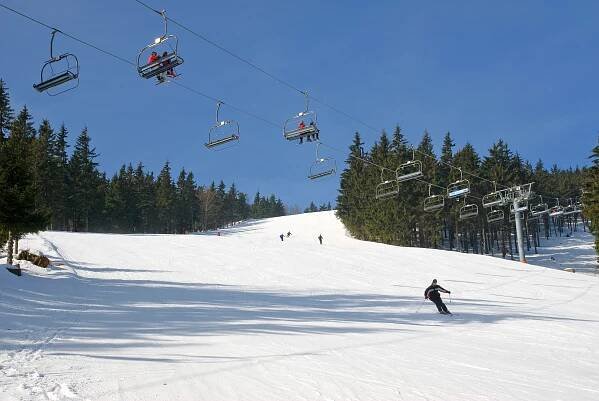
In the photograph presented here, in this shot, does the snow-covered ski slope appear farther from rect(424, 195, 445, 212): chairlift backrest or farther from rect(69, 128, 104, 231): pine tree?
rect(69, 128, 104, 231): pine tree

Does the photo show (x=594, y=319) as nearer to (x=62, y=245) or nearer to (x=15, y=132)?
(x=15, y=132)

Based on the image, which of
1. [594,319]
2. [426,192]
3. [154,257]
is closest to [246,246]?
[154,257]

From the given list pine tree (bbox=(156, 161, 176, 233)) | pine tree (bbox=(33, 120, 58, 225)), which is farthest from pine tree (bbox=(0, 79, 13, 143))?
pine tree (bbox=(156, 161, 176, 233))

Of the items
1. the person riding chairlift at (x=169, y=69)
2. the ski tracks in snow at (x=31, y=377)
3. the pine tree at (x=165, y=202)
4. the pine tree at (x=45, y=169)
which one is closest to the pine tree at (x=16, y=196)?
the person riding chairlift at (x=169, y=69)

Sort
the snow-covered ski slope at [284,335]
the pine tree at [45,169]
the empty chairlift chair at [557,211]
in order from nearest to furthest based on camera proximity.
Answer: the snow-covered ski slope at [284,335], the empty chairlift chair at [557,211], the pine tree at [45,169]

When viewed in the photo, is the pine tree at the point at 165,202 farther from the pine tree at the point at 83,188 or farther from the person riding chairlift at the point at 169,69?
the person riding chairlift at the point at 169,69

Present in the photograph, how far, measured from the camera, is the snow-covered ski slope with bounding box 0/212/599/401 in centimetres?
809

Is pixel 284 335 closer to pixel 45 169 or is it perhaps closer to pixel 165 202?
pixel 45 169

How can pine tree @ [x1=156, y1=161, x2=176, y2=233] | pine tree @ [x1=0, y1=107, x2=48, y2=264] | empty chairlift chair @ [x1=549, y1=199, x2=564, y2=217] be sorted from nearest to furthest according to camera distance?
pine tree @ [x1=0, y1=107, x2=48, y2=264]
empty chairlift chair @ [x1=549, y1=199, x2=564, y2=217]
pine tree @ [x1=156, y1=161, x2=176, y2=233]

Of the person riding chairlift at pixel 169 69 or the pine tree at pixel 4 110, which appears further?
the pine tree at pixel 4 110

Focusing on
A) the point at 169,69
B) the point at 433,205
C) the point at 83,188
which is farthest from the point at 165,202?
the point at 169,69

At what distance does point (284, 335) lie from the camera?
13.1 metres

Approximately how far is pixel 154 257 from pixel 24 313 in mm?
21863

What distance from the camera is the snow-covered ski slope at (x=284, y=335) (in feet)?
26.6
